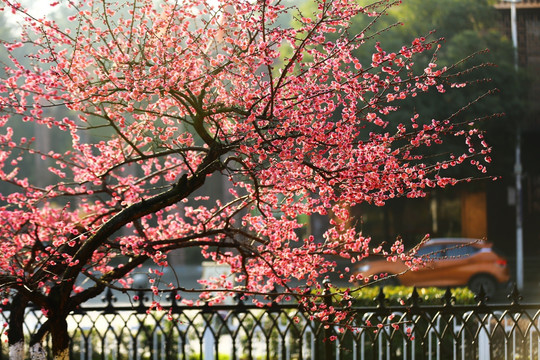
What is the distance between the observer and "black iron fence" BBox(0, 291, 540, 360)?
6.84 metres

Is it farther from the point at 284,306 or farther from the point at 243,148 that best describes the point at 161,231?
the point at 243,148

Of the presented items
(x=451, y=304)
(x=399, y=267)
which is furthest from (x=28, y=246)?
→ (x=399, y=267)

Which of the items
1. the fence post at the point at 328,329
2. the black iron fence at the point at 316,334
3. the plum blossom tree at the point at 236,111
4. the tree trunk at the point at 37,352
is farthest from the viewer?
the black iron fence at the point at 316,334

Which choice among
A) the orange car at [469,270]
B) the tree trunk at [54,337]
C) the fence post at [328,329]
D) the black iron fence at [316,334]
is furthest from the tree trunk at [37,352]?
the orange car at [469,270]

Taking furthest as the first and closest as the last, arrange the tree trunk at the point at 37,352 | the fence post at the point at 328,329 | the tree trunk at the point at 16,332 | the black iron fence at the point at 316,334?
the black iron fence at the point at 316,334 → the fence post at the point at 328,329 → the tree trunk at the point at 16,332 → the tree trunk at the point at 37,352

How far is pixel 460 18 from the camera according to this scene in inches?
1078

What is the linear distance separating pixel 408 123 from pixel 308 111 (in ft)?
66.3

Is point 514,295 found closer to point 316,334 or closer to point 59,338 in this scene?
point 316,334

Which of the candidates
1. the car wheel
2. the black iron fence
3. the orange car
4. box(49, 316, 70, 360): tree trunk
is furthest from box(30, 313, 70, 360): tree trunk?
the car wheel

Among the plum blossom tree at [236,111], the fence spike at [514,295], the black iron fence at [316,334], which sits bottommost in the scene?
the black iron fence at [316,334]

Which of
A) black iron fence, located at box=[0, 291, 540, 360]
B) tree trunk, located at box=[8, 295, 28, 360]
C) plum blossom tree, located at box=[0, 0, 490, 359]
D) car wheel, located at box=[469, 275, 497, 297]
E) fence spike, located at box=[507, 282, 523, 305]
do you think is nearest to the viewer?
plum blossom tree, located at box=[0, 0, 490, 359]

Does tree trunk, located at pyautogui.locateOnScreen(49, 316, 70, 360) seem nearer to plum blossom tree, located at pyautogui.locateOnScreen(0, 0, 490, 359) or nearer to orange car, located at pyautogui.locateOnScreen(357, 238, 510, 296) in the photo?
plum blossom tree, located at pyautogui.locateOnScreen(0, 0, 490, 359)

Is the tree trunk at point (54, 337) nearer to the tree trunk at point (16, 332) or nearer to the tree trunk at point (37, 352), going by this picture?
the tree trunk at point (37, 352)

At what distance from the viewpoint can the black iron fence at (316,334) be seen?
684 cm
